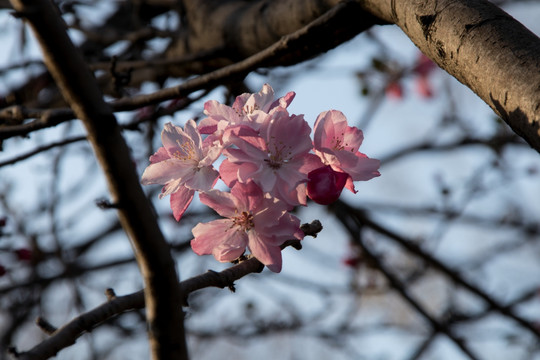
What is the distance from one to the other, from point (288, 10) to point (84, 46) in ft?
7.41

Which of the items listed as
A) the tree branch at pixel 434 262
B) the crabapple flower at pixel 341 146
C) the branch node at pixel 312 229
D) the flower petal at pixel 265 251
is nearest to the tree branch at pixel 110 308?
the flower petal at pixel 265 251

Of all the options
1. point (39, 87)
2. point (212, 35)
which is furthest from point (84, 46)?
point (212, 35)

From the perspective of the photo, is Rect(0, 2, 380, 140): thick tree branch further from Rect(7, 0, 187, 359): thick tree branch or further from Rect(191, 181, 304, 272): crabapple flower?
Rect(7, 0, 187, 359): thick tree branch

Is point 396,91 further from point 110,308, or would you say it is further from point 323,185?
point 110,308

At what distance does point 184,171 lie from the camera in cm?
129

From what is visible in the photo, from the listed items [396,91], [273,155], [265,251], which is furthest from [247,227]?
[396,91]

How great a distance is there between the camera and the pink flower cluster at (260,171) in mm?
1169

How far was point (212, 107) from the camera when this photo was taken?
4.25 feet

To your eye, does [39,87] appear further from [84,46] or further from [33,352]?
[33,352]

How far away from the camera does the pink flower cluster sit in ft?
3.84

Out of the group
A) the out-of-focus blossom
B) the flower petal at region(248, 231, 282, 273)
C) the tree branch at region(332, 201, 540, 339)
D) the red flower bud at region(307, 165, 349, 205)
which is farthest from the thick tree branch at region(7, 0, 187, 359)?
the out-of-focus blossom

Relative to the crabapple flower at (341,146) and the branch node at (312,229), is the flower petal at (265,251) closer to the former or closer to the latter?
the branch node at (312,229)

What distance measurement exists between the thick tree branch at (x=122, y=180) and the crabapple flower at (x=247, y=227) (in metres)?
0.29

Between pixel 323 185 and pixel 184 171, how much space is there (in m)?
0.33
